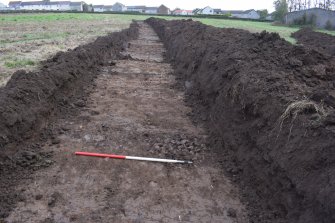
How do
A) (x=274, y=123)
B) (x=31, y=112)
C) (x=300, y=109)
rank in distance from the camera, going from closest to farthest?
1. (x=300, y=109)
2. (x=274, y=123)
3. (x=31, y=112)

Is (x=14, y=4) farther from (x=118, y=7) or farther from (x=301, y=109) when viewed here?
(x=301, y=109)

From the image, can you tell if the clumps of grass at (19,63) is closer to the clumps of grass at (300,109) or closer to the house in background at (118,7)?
the clumps of grass at (300,109)

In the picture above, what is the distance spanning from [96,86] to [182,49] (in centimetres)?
505

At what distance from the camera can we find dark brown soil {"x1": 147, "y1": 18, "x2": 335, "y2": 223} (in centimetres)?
402

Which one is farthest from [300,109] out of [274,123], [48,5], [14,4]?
[14,4]

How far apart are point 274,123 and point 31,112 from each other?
14.5 ft

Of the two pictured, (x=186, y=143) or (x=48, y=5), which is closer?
(x=186, y=143)

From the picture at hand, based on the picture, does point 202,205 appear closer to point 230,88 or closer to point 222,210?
point 222,210

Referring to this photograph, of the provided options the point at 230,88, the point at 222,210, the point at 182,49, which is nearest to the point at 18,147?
the point at 222,210

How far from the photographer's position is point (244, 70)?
300 inches

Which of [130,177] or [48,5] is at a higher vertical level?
[48,5]

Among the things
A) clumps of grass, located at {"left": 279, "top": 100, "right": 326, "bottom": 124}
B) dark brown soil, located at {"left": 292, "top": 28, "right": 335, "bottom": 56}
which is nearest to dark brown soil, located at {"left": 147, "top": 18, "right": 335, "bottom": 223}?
clumps of grass, located at {"left": 279, "top": 100, "right": 326, "bottom": 124}

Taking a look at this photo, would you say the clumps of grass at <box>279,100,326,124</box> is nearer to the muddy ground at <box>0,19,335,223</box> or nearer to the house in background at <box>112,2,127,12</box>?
the muddy ground at <box>0,19,335,223</box>

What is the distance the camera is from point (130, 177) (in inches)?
221
